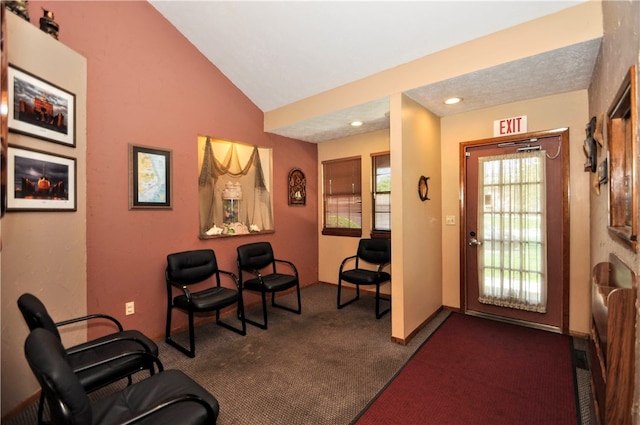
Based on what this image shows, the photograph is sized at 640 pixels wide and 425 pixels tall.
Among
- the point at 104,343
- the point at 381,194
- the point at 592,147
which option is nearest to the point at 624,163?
the point at 592,147

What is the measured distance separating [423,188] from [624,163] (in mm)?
1751

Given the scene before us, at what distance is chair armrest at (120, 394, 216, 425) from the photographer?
110 centimetres

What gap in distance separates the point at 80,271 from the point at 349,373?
7.44 feet

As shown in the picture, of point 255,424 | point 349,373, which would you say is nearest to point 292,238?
point 349,373

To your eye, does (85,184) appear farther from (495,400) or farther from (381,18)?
(495,400)

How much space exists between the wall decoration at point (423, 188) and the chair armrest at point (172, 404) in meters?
2.67

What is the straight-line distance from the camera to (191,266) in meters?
3.04

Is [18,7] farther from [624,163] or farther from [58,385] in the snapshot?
[624,163]

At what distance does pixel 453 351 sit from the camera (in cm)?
267

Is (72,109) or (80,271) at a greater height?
(72,109)

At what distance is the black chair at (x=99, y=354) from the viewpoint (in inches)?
60.1

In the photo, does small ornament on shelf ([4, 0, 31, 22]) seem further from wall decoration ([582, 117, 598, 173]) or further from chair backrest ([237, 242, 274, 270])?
wall decoration ([582, 117, 598, 173])

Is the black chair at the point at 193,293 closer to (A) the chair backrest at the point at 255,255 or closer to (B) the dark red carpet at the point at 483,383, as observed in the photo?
(A) the chair backrest at the point at 255,255

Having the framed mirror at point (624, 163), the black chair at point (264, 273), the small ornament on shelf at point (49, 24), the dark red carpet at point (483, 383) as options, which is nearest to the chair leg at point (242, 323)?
the black chair at point (264, 273)
